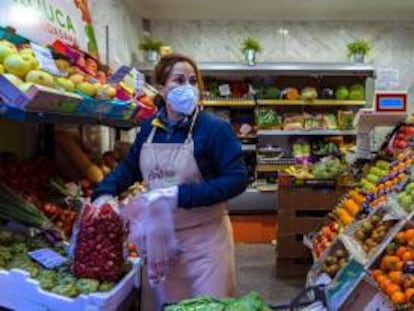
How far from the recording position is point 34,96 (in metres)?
1.93

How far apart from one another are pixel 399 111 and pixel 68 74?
280 centimetres

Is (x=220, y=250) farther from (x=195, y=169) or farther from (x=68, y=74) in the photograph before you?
(x=68, y=74)

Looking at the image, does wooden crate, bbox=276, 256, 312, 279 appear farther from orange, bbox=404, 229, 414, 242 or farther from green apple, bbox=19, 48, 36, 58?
green apple, bbox=19, 48, 36, 58

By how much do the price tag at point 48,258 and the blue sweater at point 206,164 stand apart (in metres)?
0.30

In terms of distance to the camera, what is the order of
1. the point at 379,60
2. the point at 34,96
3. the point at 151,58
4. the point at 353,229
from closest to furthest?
the point at 34,96, the point at 353,229, the point at 151,58, the point at 379,60

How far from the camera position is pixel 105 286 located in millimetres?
2014

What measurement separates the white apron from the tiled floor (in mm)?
1955

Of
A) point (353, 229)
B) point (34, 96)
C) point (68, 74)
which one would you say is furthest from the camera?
point (353, 229)

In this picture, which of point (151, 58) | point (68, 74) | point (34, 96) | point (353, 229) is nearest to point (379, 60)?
point (151, 58)

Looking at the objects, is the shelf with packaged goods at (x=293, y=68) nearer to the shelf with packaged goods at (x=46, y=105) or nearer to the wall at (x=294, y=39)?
the wall at (x=294, y=39)

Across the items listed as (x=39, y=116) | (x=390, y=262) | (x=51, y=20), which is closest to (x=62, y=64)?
(x=51, y=20)

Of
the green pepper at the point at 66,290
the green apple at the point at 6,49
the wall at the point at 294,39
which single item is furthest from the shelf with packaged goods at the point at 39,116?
the wall at the point at 294,39

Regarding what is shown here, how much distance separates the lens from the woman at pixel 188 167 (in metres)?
2.39

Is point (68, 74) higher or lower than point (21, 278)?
higher
